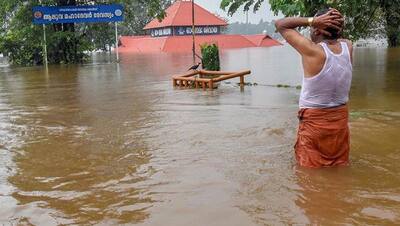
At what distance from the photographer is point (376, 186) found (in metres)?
4.68

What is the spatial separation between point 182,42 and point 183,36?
84.8 inches

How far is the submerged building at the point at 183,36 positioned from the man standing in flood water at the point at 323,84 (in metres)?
42.9

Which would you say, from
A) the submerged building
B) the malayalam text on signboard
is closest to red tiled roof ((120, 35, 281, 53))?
the submerged building

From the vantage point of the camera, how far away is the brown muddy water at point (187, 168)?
415 cm

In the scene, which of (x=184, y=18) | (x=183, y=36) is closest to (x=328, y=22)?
(x=183, y=36)

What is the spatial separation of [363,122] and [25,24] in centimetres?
2347

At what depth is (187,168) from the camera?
5527 millimetres

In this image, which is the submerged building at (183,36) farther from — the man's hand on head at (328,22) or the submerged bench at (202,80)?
the man's hand on head at (328,22)

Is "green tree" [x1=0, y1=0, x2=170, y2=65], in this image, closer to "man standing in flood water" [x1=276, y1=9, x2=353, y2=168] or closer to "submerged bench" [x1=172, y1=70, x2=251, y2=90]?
"submerged bench" [x1=172, y1=70, x2=251, y2=90]

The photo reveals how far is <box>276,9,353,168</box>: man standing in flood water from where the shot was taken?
4.46 meters

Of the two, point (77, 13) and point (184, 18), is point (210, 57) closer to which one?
point (77, 13)

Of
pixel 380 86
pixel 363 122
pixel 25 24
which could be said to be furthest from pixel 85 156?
pixel 25 24

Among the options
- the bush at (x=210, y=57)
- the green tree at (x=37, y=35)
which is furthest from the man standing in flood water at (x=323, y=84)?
the green tree at (x=37, y=35)

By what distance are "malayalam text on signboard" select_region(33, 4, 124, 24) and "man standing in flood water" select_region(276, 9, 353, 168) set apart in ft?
70.9
